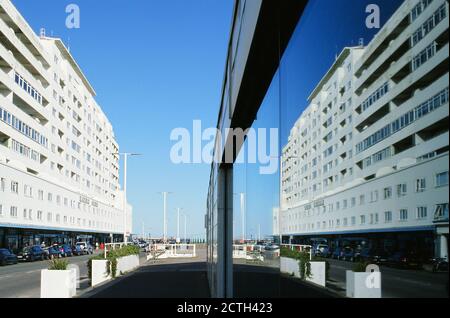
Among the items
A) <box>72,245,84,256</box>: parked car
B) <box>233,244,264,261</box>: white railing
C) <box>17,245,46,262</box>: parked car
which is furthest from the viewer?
<box>72,245,84,256</box>: parked car

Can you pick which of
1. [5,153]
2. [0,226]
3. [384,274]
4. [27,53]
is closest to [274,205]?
[384,274]

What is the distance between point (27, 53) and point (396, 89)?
7015 cm

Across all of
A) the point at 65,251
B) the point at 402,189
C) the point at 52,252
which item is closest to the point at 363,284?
the point at 402,189

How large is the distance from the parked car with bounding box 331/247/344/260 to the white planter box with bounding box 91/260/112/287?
2267 cm

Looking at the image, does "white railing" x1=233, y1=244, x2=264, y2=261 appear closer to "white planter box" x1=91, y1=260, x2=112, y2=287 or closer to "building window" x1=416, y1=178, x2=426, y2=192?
"building window" x1=416, y1=178, x2=426, y2=192

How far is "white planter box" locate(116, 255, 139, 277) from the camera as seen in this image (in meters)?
30.3

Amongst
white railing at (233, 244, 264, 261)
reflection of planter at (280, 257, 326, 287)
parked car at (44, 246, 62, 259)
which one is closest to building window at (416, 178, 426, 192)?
reflection of planter at (280, 257, 326, 287)

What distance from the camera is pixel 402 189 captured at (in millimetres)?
Result: 1643

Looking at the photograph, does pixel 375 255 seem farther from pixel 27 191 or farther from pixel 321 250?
pixel 27 191

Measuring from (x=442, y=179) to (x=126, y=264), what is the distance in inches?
1308

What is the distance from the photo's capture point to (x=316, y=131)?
285cm

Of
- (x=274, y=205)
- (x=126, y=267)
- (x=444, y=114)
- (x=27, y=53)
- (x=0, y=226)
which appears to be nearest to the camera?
(x=444, y=114)
